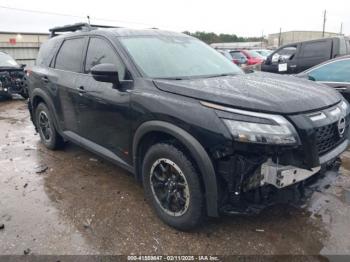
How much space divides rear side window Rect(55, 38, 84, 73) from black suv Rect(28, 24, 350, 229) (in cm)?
3

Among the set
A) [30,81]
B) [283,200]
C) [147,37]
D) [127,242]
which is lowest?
[127,242]

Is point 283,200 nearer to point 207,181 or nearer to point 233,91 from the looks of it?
point 207,181

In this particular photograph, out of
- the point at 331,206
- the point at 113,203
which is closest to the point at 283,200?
the point at 331,206

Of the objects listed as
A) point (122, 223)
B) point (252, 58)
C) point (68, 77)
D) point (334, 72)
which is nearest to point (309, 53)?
point (334, 72)

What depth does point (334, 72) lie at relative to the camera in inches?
210

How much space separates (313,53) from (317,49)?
0.14 meters

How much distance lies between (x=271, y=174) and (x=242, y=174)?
21cm

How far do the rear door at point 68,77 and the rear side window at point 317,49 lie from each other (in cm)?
664

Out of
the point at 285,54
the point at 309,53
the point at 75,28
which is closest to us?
the point at 75,28

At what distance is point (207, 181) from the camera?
2570 millimetres

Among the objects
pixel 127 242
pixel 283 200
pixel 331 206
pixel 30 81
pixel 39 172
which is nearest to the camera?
pixel 283 200

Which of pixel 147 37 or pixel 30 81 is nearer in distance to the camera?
pixel 147 37

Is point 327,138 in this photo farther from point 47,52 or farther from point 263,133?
point 47,52

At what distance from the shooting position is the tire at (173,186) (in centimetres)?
272
